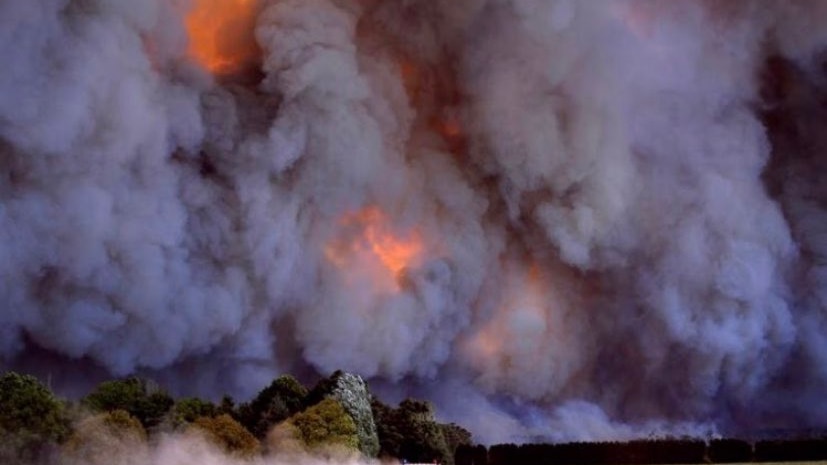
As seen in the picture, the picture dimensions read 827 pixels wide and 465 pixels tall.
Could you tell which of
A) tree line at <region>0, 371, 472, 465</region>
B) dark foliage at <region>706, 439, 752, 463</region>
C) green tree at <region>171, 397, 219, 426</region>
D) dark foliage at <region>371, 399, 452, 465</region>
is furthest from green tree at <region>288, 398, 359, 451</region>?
dark foliage at <region>706, 439, 752, 463</region>

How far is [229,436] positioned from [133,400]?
11.6 meters

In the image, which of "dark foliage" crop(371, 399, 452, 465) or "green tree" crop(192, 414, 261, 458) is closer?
"green tree" crop(192, 414, 261, 458)

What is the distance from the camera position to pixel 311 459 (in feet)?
250

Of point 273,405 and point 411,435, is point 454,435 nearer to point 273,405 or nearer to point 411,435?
point 411,435

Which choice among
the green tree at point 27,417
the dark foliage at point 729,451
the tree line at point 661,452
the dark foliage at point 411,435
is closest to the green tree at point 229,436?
the green tree at point 27,417

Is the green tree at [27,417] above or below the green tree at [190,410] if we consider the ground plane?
below

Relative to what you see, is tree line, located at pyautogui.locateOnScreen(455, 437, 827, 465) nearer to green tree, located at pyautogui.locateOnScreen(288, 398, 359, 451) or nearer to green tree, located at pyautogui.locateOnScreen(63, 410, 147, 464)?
green tree, located at pyautogui.locateOnScreen(288, 398, 359, 451)

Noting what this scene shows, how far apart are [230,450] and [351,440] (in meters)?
10.4

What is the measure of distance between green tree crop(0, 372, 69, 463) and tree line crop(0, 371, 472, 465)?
0.07m

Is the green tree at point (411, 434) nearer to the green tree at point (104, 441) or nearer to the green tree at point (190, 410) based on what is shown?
the green tree at point (190, 410)

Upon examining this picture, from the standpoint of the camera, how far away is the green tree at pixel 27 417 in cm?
6944

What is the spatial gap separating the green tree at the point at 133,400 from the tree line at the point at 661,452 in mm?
25234

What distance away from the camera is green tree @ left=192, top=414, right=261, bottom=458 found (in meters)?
74.9

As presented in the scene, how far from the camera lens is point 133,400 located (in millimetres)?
83438
